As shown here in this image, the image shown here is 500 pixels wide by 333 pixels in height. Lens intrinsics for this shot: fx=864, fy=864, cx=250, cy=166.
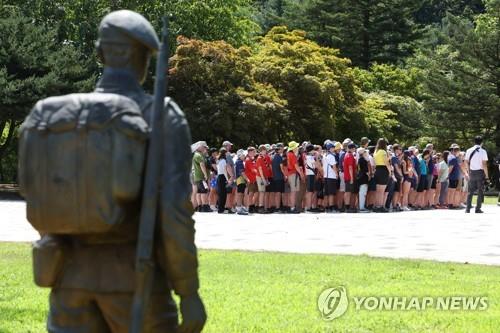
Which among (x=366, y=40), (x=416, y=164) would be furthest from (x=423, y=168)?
(x=366, y=40)

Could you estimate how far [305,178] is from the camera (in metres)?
22.7

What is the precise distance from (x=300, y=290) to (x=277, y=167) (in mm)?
12910

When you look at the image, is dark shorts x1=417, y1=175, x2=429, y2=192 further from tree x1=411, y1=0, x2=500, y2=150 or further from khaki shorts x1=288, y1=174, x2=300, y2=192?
tree x1=411, y1=0, x2=500, y2=150

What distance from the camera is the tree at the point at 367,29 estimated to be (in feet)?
193

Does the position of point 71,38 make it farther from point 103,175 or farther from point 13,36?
point 103,175

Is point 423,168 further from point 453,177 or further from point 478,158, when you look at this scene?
point 478,158

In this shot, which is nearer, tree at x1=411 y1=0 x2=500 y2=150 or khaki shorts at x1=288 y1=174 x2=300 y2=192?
khaki shorts at x1=288 y1=174 x2=300 y2=192

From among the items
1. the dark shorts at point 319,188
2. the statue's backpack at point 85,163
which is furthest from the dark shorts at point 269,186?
the statue's backpack at point 85,163

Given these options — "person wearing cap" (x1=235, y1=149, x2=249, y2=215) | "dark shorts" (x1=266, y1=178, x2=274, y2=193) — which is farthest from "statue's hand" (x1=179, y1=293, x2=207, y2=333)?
"dark shorts" (x1=266, y1=178, x2=274, y2=193)

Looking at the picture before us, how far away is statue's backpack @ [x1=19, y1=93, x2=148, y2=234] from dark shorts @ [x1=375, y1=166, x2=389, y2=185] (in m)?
19.2

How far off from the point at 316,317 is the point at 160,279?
4297 mm

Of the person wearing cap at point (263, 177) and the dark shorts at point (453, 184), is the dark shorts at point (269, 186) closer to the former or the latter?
the person wearing cap at point (263, 177)

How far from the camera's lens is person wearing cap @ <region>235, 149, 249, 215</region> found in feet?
73.3

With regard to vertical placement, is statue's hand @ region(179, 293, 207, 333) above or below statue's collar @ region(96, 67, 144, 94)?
below
